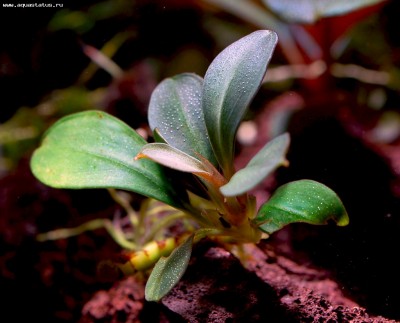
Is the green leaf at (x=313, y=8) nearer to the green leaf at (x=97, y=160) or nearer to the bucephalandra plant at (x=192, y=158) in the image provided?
the bucephalandra plant at (x=192, y=158)

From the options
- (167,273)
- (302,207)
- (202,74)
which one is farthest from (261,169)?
(202,74)

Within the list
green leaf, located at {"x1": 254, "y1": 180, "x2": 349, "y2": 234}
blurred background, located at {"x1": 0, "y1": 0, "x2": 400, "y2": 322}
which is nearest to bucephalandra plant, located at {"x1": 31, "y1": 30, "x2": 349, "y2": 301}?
green leaf, located at {"x1": 254, "y1": 180, "x2": 349, "y2": 234}

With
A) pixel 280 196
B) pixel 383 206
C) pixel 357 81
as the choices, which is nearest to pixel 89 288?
pixel 280 196

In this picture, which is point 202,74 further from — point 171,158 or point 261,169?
point 261,169

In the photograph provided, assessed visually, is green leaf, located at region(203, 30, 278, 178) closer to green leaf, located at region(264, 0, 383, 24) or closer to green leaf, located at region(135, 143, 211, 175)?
green leaf, located at region(135, 143, 211, 175)

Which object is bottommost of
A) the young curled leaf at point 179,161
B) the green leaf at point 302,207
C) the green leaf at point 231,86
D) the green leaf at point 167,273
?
the green leaf at point 167,273

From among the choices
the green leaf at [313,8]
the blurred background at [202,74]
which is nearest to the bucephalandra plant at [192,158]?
the blurred background at [202,74]
